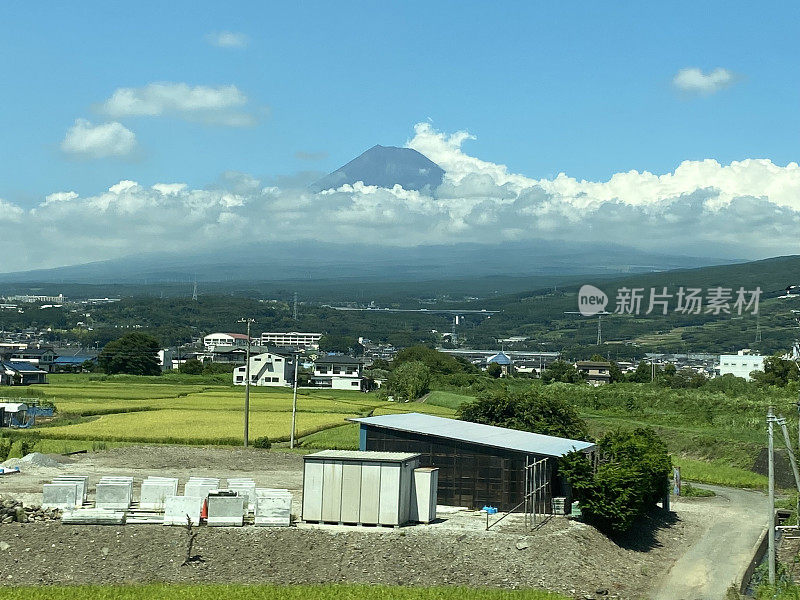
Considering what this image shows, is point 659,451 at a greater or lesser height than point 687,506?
greater

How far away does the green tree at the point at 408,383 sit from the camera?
216ft

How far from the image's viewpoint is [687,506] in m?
30.3

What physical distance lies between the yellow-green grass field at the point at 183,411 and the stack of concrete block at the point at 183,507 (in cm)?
1131

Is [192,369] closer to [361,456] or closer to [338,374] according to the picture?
[338,374]

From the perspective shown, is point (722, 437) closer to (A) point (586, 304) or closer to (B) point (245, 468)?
(B) point (245, 468)

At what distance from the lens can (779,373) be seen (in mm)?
70125

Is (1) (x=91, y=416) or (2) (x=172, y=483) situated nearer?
(2) (x=172, y=483)

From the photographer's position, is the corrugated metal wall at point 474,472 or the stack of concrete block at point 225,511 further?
the corrugated metal wall at point 474,472

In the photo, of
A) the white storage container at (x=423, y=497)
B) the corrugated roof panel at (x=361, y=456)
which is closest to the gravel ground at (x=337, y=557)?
the white storage container at (x=423, y=497)

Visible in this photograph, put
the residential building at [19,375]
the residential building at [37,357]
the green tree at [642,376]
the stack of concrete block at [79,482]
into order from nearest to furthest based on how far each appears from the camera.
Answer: the stack of concrete block at [79,482]
the residential building at [19,375]
the green tree at [642,376]
the residential building at [37,357]

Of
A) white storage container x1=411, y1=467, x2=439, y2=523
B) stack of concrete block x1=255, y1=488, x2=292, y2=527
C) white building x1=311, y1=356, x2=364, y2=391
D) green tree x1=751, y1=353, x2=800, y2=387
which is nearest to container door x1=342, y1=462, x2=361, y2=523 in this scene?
stack of concrete block x1=255, y1=488, x2=292, y2=527

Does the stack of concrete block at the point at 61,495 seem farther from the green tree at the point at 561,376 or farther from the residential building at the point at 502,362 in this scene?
the residential building at the point at 502,362

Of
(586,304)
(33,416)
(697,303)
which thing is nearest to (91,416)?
(33,416)

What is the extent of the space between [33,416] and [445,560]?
28.1 meters
